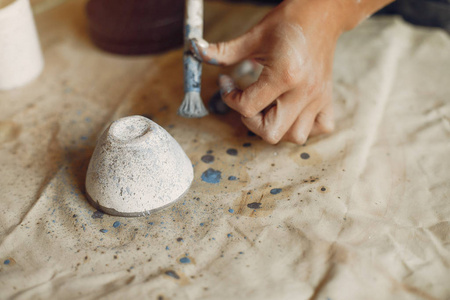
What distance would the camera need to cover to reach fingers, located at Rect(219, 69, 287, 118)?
1.42 meters

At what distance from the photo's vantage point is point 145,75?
2021mm

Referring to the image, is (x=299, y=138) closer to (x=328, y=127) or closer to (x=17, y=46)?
(x=328, y=127)

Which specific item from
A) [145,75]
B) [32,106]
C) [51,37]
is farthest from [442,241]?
[51,37]

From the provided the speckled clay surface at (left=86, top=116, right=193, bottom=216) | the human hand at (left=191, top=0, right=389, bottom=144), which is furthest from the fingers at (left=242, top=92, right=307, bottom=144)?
the speckled clay surface at (left=86, top=116, right=193, bottom=216)

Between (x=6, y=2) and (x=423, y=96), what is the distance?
6.17 feet

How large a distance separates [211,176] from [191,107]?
27 centimetres

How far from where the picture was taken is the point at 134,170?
1.28m

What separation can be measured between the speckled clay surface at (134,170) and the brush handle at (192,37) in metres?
0.27

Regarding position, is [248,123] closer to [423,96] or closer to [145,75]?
[145,75]

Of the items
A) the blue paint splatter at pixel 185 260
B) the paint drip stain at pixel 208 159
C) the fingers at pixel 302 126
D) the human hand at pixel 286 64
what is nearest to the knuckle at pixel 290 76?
the human hand at pixel 286 64

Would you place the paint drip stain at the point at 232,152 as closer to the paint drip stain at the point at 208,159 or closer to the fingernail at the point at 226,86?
the paint drip stain at the point at 208,159

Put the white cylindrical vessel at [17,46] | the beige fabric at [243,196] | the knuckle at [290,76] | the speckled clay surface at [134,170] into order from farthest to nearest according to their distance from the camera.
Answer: the white cylindrical vessel at [17,46] < the knuckle at [290,76] < the speckled clay surface at [134,170] < the beige fabric at [243,196]

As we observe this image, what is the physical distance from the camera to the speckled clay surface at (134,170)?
1282 mm

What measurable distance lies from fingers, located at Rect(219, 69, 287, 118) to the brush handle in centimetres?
16
